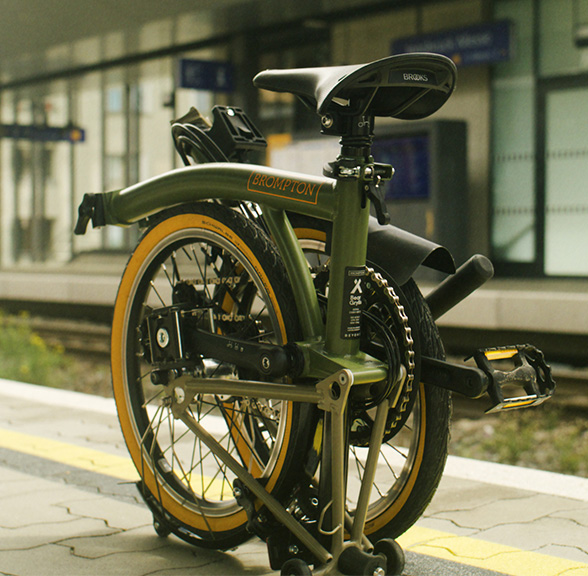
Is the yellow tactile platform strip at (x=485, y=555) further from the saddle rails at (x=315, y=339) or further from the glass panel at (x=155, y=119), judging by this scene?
the glass panel at (x=155, y=119)

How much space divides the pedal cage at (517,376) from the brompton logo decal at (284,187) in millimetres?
601

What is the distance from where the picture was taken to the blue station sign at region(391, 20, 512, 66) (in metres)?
12.3

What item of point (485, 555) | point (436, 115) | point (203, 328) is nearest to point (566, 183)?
point (436, 115)

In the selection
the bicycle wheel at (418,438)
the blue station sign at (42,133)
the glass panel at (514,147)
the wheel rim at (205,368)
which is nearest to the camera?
the bicycle wheel at (418,438)

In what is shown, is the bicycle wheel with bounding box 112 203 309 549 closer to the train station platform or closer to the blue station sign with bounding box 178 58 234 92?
the train station platform

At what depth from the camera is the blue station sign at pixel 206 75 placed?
15.5m

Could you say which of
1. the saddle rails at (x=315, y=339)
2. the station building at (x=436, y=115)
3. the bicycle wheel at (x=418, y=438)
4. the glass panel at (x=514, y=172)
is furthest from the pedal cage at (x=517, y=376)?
the glass panel at (x=514, y=172)

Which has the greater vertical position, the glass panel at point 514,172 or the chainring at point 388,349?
the glass panel at point 514,172

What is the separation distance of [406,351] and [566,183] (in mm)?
10747

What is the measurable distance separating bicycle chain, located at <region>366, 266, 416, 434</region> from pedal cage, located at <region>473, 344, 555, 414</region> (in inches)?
6.4

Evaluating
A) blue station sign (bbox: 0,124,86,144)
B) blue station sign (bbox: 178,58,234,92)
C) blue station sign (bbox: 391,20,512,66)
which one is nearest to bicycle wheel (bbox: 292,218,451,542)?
blue station sign (bbox: 391,20,512,66)

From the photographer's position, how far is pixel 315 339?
8.41ft

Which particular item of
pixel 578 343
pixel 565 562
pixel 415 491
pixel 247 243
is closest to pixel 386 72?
pixel 247 243

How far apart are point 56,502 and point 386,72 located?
2077 millimetres
